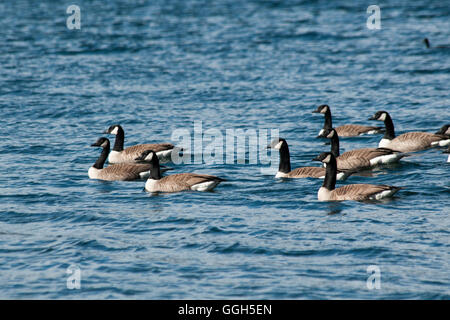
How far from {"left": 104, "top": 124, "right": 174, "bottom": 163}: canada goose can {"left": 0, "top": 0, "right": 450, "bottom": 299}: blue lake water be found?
83cm

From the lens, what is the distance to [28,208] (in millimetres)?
19078

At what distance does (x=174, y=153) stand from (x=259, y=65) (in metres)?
16.7

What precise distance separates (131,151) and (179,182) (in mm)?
4707

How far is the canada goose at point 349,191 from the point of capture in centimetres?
1845

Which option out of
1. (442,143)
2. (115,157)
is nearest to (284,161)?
(442,143)

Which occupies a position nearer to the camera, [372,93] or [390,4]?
[372,93]

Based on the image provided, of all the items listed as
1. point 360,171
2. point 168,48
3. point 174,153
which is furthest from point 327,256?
point 168,48

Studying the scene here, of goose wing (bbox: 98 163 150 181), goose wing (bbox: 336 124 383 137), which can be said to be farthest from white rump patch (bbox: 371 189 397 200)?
goose wing (bbox: 336 124 383 137)

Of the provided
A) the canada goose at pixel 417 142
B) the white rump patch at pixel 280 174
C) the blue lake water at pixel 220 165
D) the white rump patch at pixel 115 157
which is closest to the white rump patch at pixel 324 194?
the blue lake water at pixel 220 165

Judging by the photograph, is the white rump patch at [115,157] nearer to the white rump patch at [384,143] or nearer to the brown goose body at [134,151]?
the brown goose body at [134,151]

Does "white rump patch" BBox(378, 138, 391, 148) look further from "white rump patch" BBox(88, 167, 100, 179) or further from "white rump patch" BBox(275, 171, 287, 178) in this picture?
"white rump patch" BBox(88, 167, 100, 179)

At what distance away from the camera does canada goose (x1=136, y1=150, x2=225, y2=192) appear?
1997 cm

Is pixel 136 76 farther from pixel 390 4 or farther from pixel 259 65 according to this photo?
pixel 390 4
